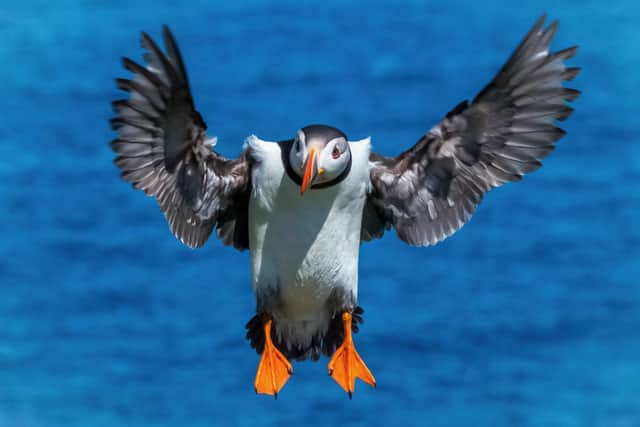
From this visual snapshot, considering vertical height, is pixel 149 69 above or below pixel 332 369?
above

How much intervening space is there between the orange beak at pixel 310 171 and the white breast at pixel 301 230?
1.30 ft

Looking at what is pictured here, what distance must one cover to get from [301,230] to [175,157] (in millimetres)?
948

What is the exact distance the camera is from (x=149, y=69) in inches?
335

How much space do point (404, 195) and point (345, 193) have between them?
0.66 meters

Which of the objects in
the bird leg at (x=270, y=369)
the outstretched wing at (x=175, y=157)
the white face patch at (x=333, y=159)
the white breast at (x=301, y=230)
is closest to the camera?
the outstretched wing at (x=175, y=157)

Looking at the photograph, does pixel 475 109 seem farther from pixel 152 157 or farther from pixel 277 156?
pixel 152 157

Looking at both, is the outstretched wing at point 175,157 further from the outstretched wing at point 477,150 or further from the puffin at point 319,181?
the outstretched wing at point 477,150

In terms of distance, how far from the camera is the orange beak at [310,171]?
8.54 meters

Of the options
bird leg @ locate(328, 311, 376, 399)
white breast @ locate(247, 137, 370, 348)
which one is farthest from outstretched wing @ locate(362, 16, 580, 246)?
bird leg @ locate(328, 311, 376, 399)

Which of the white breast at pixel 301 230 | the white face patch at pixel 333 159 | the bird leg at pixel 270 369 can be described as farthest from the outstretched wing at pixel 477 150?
the bird leg at pixel 270 369

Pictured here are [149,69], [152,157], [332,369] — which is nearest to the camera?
[149,69]

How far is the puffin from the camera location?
8.87m

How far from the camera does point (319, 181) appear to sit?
895cm

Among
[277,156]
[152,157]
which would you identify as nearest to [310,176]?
A: [277,156]
